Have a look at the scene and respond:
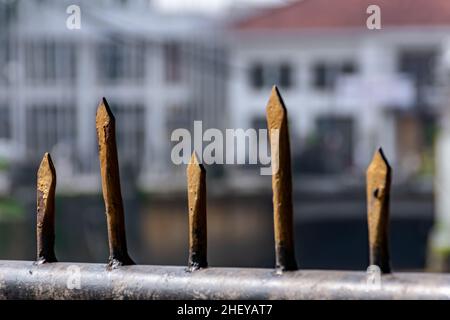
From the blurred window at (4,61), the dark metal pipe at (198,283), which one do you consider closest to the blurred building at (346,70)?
the blurred window at (4,61)

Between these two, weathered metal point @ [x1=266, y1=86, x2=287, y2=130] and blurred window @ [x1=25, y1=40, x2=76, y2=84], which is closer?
weathered metal point @ [x1=266, y1=86, x2=287, y2=130]

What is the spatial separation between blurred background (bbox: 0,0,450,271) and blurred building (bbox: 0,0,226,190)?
0.04 metres

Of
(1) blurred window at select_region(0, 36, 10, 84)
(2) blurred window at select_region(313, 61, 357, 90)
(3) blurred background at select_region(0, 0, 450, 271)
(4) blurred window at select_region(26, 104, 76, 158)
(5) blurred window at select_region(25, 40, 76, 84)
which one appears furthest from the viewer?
(5) blurred window at select_region(25, 40, 76, 84)

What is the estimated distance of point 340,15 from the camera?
23312 millimetres

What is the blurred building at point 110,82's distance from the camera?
2355 cm

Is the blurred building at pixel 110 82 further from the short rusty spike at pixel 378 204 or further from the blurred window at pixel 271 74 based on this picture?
the short rusty spike at pixel 378 204

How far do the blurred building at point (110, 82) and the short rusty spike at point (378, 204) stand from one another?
2185 cm

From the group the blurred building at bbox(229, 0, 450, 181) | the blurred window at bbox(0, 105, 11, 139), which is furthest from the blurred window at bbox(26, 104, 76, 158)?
the blurred building at bbox(229, 0, 450, 181)

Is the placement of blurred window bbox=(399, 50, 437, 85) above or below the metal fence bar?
above

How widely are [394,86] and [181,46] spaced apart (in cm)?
526

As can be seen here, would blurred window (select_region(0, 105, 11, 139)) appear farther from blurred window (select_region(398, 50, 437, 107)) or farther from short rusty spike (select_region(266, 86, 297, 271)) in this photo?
short rusty spike (select_region(266, 86, 297, 271))

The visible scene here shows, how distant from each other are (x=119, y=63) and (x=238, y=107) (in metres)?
3.77

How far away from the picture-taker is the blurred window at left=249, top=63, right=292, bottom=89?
23.5m

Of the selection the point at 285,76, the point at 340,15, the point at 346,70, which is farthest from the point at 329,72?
the point at 340,15
